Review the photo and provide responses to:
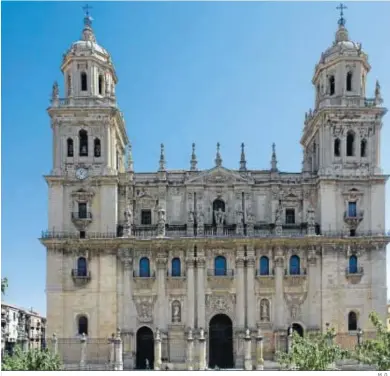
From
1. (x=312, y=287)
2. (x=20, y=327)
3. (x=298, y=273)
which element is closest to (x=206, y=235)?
(x=298, y=273)

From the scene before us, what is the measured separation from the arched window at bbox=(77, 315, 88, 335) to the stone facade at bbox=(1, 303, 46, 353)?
16.7m

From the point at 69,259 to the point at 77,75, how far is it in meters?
10.1

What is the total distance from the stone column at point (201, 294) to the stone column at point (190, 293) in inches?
12.6

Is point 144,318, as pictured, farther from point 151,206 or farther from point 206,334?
point 151,206

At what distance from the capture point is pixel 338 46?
1734 inches

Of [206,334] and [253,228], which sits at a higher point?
[253,228]

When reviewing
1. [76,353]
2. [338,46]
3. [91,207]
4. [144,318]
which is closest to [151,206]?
[91,207]

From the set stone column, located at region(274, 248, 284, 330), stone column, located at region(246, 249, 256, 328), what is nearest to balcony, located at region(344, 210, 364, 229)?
stone column, located at region(274, 248, 284, 330)

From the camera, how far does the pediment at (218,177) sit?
142 feet

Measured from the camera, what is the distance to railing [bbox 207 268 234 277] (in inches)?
1661

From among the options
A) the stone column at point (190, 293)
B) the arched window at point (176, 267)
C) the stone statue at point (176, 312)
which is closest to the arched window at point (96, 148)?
the arched window at point (176, 267)

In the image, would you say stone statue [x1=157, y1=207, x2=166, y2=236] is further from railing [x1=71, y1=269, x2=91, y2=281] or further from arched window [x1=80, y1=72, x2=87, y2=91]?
arched window [x1=80, y1=72, x2=87, y2=91]

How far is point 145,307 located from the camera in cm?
4203

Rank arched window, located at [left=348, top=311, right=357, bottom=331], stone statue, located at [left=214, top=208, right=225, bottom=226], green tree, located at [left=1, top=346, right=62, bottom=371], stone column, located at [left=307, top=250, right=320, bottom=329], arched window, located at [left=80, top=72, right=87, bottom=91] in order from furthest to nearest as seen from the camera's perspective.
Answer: arched window, located at [left=80, top=72, right=87, bottom=91], stone statue, located at [left=214, top=208, right=225, bottom=226], arched window, located at [left=348, top=311, right=357, bottom=331], stone column, located at [left=307, top=250, right=320, bottom=329], green tree, located at [left=1, top=346, right=62, bottom=371]
